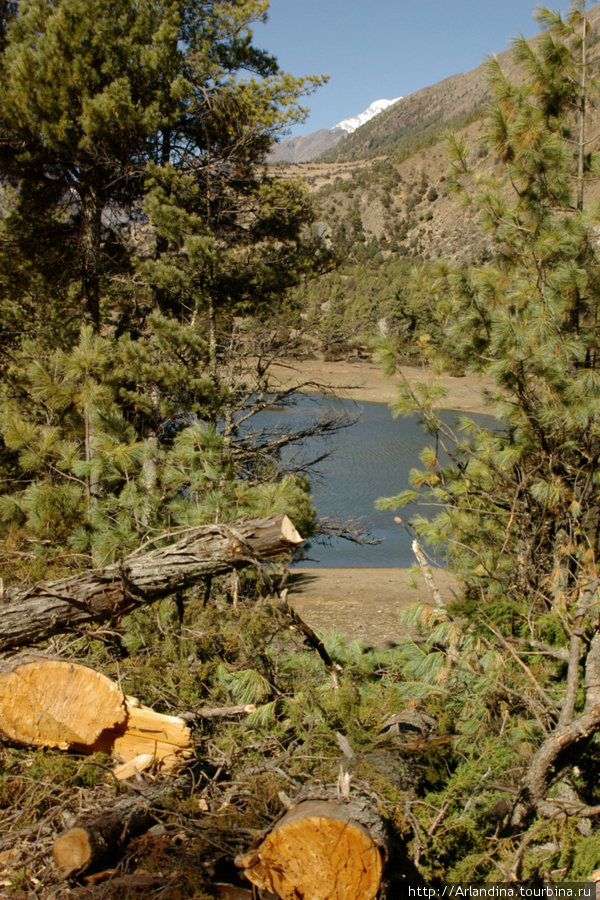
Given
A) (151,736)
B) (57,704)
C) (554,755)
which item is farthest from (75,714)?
(554,755)

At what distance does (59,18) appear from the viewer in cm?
661

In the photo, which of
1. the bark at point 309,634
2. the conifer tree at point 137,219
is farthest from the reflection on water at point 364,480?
the bark at point 309,634

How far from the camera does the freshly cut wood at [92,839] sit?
247 centimetres

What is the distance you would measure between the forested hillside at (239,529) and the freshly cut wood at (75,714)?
1 centimetres

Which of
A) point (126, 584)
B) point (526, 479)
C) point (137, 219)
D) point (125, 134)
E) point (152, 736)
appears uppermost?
point (125, 134)

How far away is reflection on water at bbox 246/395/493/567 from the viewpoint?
47.0ft

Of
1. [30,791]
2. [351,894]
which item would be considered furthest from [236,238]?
[351,894]

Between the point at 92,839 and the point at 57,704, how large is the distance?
94 cm

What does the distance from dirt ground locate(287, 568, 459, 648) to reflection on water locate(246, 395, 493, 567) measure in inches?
25.7

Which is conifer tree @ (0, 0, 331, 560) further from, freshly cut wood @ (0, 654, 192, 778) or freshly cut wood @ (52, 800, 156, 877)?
freshly cut wood @ (52, 800, 156, 877)

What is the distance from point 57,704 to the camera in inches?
130

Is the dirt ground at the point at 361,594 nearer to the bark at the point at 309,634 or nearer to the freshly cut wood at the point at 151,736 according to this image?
the bark at the point at 309,634

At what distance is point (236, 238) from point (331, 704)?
6868 millimetres

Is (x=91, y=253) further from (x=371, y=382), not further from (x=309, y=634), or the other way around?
(x=371, y=382)
